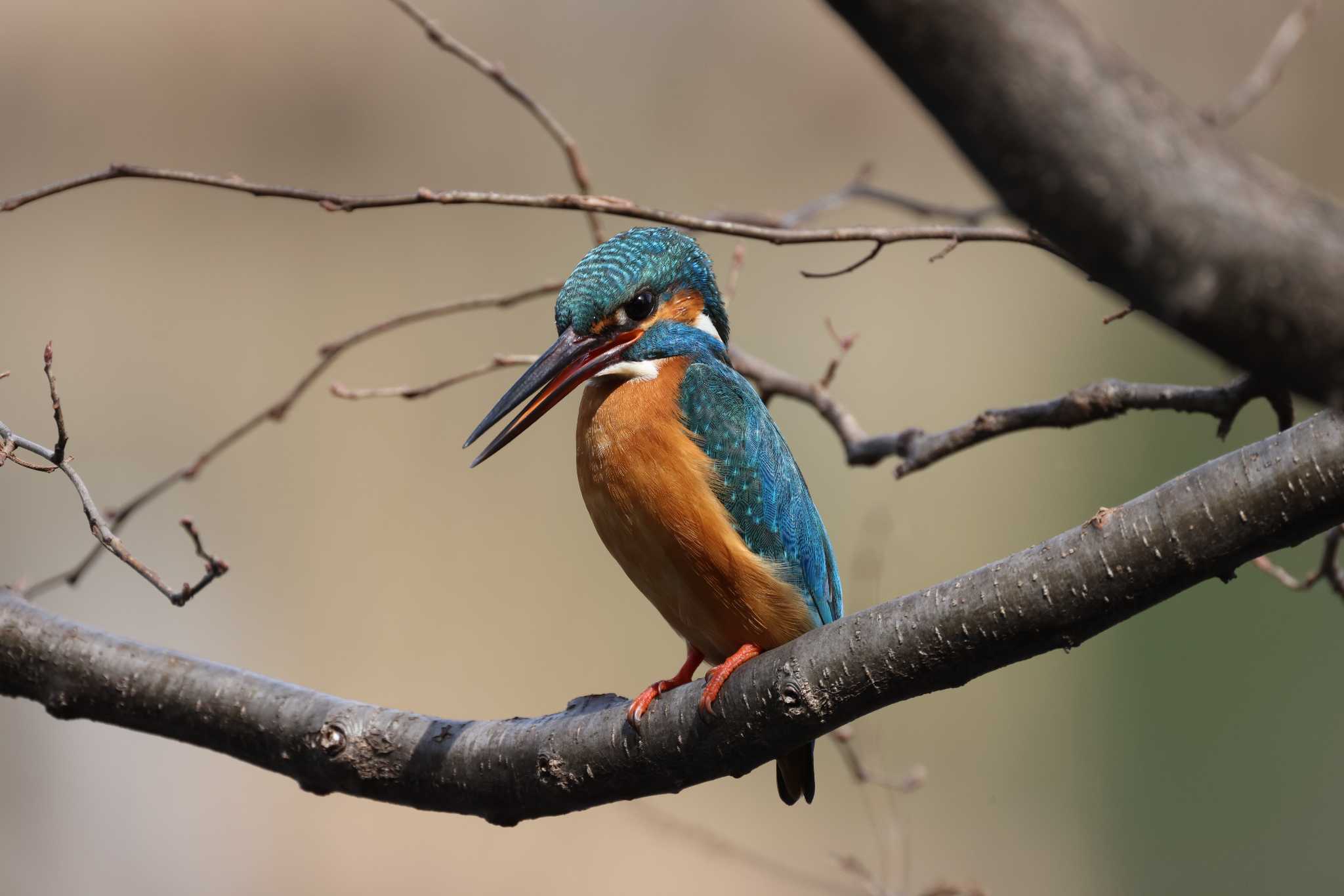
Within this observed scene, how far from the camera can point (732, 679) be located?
1390 millimetres

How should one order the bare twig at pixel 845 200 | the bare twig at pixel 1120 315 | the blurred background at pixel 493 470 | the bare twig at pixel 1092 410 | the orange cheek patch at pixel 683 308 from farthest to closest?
the blurred background at pixel 493 470, the bare twig at pixel 845 200, the orange cheek patch at pixel 683 308, the bare twig at pixel 1092 410, the bare twig at pixel 1120 315

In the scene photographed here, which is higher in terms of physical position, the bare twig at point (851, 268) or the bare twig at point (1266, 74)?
the bare twig at point (1266, 74)

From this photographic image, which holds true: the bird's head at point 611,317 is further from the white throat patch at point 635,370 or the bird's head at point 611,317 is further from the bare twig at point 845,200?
the bare twig at point 845,200

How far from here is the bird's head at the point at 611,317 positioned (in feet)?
6.17

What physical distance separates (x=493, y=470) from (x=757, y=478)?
309cm

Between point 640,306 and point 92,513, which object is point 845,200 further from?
point 92,513

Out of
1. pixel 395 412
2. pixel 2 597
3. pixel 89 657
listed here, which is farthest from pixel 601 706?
pixel 395 412

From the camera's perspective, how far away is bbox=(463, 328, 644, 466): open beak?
1850mm

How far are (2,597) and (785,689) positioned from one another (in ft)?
3.57

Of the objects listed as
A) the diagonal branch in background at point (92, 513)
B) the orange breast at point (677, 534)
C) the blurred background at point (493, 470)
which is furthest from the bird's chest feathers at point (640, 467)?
the blurred background at point (493, 470)

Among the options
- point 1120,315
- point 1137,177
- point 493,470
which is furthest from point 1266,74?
point 493,470

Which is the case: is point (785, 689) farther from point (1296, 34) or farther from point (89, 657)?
point (1296, 34)

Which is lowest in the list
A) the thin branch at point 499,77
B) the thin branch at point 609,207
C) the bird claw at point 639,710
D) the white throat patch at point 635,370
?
the bird claw at point 639,710

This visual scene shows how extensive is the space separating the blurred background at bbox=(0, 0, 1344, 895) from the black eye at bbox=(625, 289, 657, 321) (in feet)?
7.10
